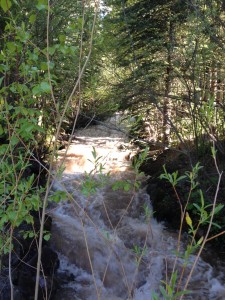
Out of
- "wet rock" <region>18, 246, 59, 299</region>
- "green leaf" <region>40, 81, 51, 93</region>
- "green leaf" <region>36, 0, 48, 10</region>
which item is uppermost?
"green leaf" <region>36, 0, 48, 10</region>

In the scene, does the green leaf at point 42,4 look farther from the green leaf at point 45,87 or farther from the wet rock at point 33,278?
the wet rock at point 33,278

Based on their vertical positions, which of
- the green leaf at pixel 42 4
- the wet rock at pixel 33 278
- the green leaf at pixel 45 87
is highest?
the green leaf at pixel 42 4

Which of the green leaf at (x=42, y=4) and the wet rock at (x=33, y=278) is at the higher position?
the green leaf at (x=42, y=4)

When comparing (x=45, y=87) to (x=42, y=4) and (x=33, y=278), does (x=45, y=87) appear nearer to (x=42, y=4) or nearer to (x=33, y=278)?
(x=42, y=4)

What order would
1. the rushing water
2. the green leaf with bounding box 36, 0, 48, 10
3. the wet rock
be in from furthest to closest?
the rushing water → the wet rock → the green leaf with bounding box 36, 0, 48, 10

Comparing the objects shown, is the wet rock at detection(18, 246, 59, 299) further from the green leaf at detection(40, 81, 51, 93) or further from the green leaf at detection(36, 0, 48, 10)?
the green leaf at detection(36, 0, 48, 10)

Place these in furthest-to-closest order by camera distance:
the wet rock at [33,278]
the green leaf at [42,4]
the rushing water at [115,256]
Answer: the rushing water at [115,256]
the wet rock at [33,278]
the green leaf at [42,4]

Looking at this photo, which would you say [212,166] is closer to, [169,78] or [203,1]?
[169,78]

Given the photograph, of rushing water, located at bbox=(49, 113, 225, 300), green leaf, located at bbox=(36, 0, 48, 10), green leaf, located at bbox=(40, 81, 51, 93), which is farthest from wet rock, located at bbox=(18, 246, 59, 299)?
green leaf, located at bbox=(36, 0, 48, 10)

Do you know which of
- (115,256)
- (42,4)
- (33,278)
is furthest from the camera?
(33,278)

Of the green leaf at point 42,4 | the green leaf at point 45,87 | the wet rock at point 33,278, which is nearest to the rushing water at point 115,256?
the wet rock at point 33,278

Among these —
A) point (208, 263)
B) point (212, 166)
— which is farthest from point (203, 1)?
point (208, 263)

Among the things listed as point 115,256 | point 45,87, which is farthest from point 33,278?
point 45,87

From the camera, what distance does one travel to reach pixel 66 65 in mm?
6703
